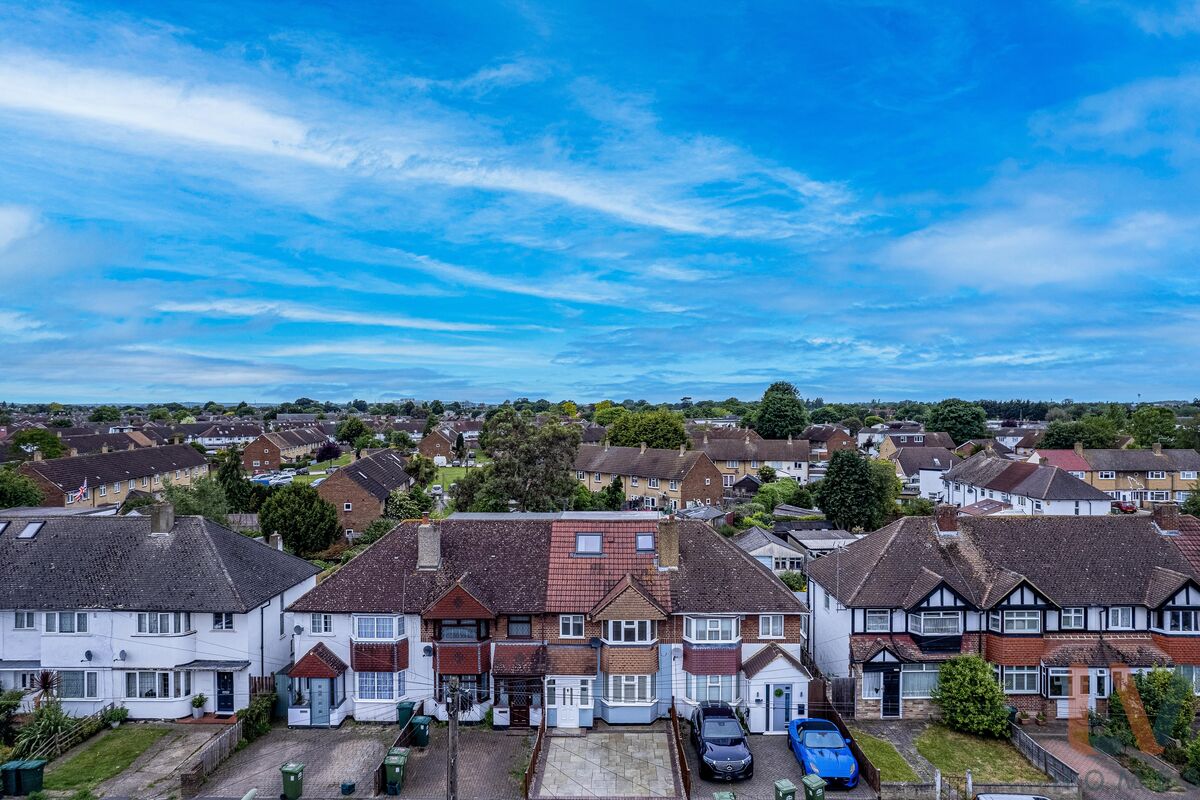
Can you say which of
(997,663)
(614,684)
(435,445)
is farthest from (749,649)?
(435,445)

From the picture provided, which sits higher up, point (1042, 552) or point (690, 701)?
point (1042, 552)

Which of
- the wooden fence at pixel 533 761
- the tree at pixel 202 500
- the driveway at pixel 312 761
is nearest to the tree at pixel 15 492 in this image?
the tree at pixel 202 500

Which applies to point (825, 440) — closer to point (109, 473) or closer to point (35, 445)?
point (109, 473)

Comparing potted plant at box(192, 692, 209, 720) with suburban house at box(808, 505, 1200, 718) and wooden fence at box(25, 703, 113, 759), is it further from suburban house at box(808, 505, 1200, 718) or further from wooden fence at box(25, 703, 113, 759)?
suburban house at box(808, 505, 1200, 718)

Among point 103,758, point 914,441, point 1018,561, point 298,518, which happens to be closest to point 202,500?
point 298,518

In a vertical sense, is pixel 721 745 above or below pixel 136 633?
below

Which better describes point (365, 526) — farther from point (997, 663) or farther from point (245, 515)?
point (997, 663)
